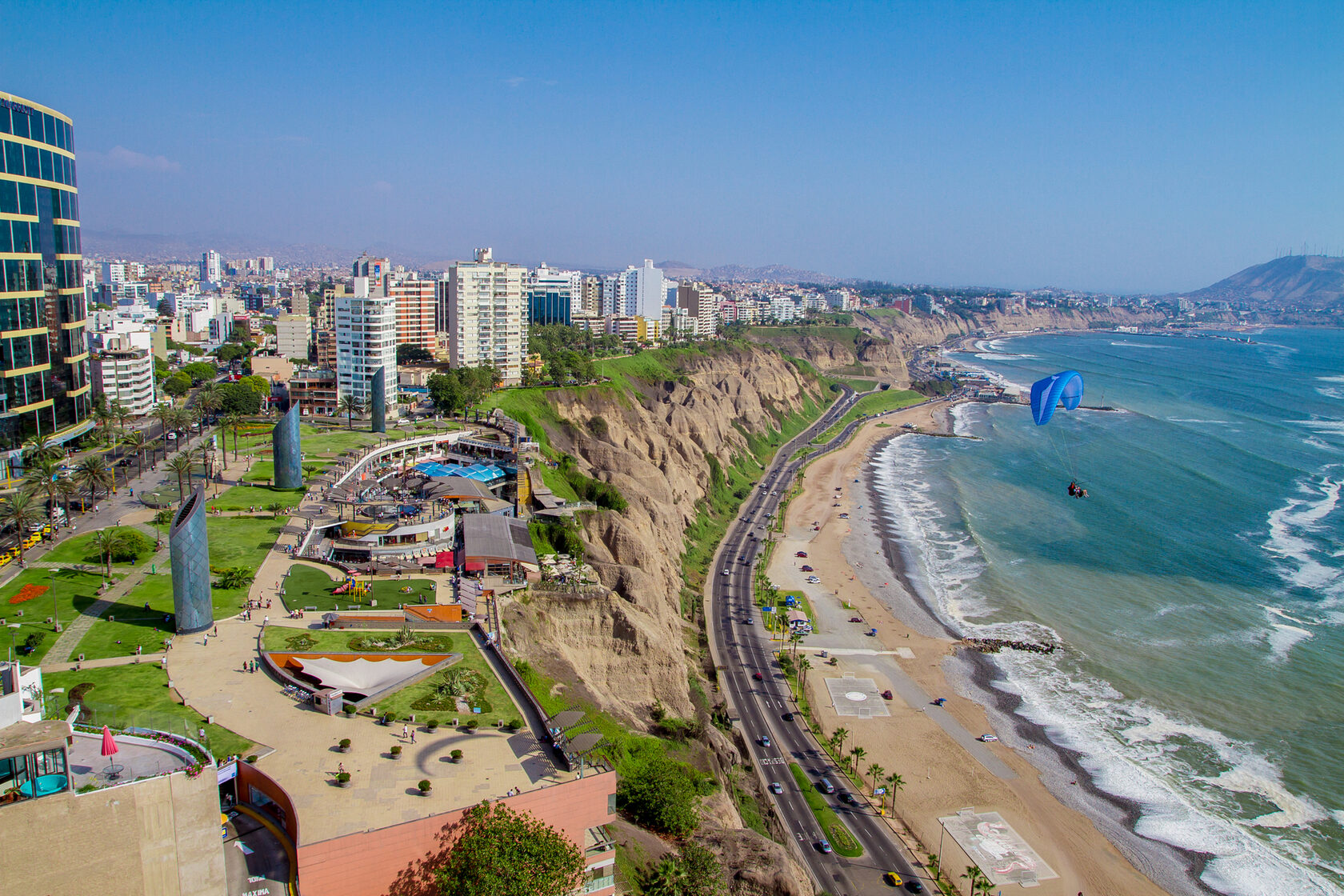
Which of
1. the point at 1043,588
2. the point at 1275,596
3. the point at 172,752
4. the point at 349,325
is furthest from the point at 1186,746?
the point at 349,325

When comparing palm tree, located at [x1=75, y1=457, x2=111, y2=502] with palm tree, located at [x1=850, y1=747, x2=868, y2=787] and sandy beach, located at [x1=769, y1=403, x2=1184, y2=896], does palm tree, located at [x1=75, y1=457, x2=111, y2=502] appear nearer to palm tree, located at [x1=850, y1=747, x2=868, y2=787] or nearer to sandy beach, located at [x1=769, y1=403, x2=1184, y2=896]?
sandy beach, located at [x1=769, y1=403, x2=1184, y2=896]

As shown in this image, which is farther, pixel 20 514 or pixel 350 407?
pixel 350 407

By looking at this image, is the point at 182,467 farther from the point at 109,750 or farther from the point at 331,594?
the point at 109,750

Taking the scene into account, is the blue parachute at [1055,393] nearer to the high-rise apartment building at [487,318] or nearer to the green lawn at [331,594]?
the green lawn at [331,594]

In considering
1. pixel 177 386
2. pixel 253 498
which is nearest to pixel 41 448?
pixel 253 498

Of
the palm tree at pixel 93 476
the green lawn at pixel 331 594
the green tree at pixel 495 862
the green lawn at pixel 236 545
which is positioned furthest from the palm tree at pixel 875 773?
the palm tree at pixel 93 476

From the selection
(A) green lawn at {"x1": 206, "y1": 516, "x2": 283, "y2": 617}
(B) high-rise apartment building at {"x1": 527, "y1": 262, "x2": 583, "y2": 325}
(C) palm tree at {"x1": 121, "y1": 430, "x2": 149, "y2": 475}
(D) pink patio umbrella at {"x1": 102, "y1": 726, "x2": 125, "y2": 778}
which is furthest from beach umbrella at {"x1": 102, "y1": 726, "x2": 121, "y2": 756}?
(B) high-rise apartment building at {"x1": 527, "y1": 262, "x2": 583, "y2": 325}
